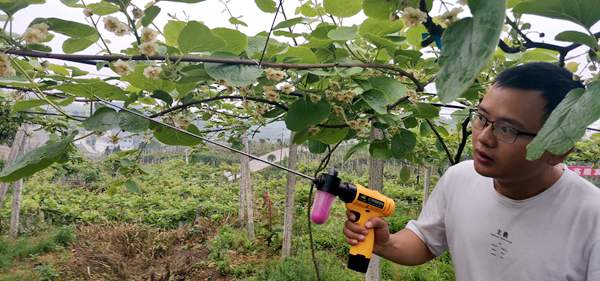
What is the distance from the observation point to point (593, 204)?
2.47 feet

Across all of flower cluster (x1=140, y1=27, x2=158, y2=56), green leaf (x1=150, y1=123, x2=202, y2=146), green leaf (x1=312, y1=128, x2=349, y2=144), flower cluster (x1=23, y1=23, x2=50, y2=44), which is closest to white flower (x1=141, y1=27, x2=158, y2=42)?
flower cluster (x1=140, y1=27, x2=158, y2=56)

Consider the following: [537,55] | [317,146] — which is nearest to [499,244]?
[537,55]

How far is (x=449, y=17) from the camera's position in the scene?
46cm

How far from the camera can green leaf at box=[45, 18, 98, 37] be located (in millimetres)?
503

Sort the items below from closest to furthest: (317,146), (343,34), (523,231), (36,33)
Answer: (36,33), (343,34), (523,231), (317,146)

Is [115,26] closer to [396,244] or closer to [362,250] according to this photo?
[362,250]

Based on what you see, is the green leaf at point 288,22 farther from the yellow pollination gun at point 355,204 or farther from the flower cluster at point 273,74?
the yellow pollination gun at point 355,204

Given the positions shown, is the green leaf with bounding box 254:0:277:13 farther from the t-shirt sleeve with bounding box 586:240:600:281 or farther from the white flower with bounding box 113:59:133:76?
the t-shirt sleeve with bounding box 586:240:600:281

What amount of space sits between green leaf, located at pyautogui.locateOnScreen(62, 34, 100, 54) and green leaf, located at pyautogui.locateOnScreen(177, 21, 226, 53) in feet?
0.49

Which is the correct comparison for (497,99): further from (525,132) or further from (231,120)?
(231,120)

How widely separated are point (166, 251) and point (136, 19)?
14.7ft

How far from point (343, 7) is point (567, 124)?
45cm

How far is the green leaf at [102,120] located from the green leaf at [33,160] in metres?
0.03

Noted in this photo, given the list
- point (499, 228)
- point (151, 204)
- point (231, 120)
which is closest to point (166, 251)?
point (151, 204)
